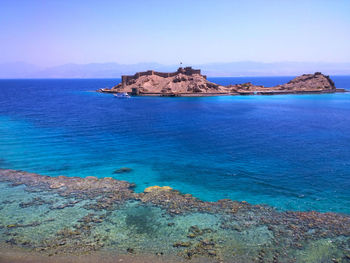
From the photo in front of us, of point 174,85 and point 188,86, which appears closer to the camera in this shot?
point 188,86

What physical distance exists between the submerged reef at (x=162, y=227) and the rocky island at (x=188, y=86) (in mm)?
A: 79311

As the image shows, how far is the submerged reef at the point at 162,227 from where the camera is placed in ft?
42.2

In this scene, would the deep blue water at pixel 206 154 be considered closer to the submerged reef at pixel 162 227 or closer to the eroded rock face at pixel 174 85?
the submerged reef at pixel 162 227

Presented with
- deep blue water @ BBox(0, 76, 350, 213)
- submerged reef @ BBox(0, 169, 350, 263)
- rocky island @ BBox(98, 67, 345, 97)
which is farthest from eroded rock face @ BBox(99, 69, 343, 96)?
submerged reef @ BBox(0, 169, 350, 263)

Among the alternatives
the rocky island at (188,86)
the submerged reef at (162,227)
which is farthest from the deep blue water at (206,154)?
the rocky island at (188,86)

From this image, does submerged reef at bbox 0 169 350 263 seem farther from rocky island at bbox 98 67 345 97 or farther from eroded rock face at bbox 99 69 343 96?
eroded rock face at bbox 99 69 343 96

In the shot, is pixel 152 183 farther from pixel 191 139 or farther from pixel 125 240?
pixel 191 139

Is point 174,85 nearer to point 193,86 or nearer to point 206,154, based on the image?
point 193,86

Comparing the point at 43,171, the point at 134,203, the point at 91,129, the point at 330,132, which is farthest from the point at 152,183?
the point at 330,132

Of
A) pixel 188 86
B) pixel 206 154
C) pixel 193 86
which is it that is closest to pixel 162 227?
pixel 206 154

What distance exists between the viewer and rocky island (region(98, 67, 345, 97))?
325 feet

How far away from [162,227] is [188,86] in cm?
8760

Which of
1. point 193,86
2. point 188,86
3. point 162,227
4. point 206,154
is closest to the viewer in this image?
point 162,227

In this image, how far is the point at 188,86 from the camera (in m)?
99.6
